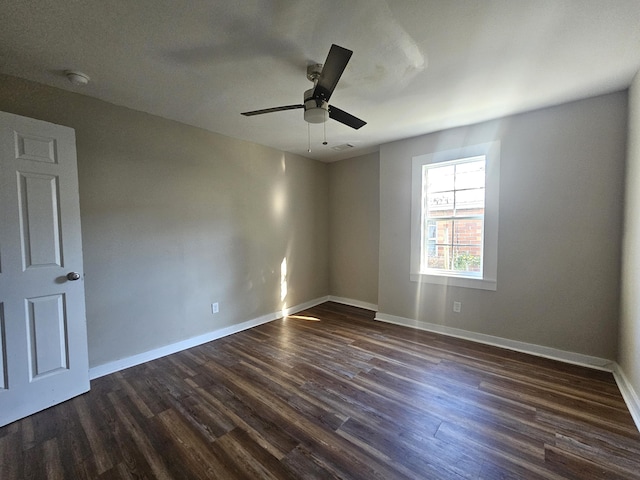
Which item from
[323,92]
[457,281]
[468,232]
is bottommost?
[457,281]

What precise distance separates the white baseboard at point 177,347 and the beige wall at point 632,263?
12.0 ft

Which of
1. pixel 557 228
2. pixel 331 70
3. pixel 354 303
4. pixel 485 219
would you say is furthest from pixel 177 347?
pixel 557 228

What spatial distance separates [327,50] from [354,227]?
3.13m

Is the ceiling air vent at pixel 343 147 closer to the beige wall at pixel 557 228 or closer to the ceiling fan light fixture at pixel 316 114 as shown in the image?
the beige wall at pixel 557 228

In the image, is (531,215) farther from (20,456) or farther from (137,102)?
(20,456)

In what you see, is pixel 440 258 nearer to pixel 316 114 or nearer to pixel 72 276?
pixel 316 114

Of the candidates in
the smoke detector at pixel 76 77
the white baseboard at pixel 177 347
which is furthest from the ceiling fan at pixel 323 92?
the white baseboard at pixel 177 347

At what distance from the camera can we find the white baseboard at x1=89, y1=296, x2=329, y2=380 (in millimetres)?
2506

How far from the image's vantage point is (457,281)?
329 cm

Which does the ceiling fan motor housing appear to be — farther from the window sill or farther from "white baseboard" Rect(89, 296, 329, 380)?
"white baseboard" Rect(89, 296, 329, 380)

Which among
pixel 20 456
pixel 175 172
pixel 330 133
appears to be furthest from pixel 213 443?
pixel 330 133

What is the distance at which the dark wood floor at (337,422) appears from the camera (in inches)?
59.9

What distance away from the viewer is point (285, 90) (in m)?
2.28

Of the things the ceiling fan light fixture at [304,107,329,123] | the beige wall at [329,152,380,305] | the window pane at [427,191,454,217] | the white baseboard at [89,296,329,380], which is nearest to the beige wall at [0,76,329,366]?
the white baseboard at [89,296,329,380]
